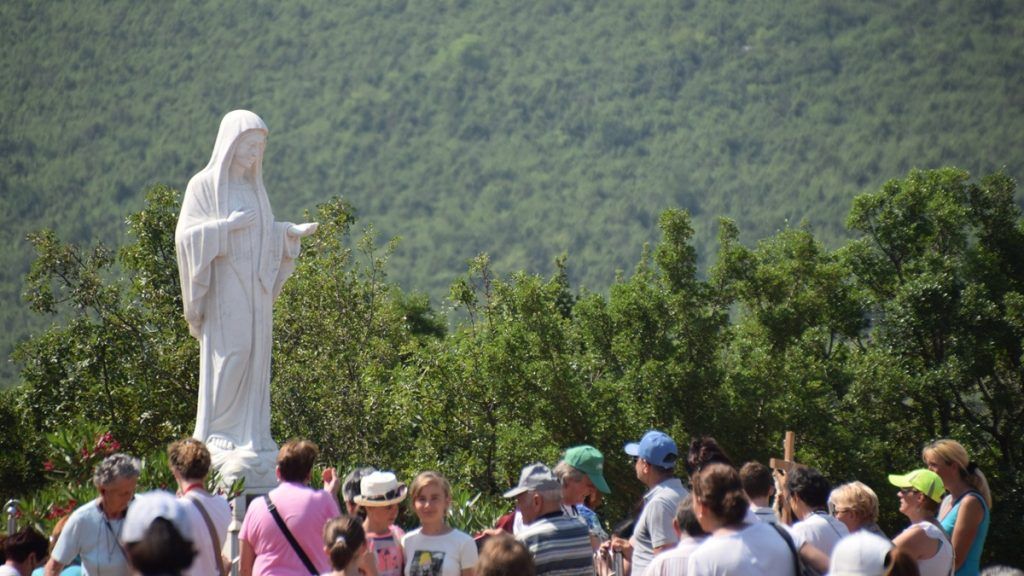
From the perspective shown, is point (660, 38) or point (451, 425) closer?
point (451, 425)

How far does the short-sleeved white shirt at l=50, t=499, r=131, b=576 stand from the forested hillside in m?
70.8

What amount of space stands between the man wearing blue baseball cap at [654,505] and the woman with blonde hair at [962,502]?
1489 millimetres

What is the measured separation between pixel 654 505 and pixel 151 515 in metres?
3.28

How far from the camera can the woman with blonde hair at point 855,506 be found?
695 cm

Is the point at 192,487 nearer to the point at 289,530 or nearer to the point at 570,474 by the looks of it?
the point at 289,530

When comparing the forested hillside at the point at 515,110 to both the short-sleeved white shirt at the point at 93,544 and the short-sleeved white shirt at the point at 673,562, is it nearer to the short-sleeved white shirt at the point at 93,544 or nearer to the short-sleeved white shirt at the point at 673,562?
the short-sleeved white shirt at the point at 93,544

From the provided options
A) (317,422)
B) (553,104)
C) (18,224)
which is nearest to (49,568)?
(317,422)

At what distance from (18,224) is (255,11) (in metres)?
38.3

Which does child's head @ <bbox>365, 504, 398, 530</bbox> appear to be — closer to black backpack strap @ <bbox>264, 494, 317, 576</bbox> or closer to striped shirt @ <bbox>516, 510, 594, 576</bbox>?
black backpack strap @ <bbox>264, 494, 317, 576</bbox>

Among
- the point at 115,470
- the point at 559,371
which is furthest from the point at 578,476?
the point at 559,371

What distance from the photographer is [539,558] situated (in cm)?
694

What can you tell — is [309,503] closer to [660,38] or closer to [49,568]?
[49,568]

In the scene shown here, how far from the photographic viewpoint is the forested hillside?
290 ft

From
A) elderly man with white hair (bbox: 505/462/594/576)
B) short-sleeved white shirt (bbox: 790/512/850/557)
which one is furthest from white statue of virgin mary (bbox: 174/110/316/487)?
short-sleeved white shirt (bbox: 790/512/850/557)
